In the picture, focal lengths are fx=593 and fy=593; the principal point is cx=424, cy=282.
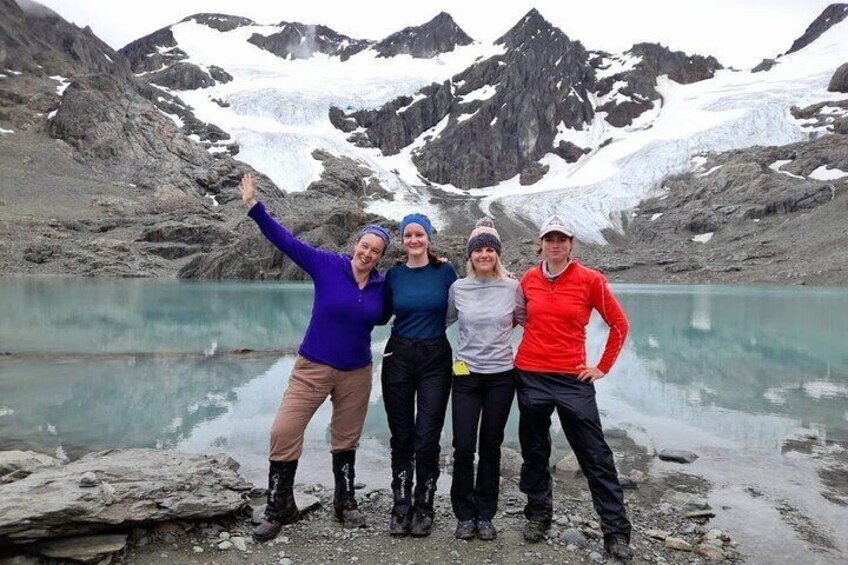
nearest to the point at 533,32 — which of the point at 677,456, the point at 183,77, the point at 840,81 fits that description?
the point at 840,81

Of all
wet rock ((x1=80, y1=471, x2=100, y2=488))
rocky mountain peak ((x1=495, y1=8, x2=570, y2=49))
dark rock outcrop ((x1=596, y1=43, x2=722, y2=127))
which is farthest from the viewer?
rocky mountain peak ((x1=495, y1=8, x2=570, y2=49))

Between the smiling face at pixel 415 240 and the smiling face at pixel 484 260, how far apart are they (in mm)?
392

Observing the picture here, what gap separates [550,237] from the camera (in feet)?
14.8

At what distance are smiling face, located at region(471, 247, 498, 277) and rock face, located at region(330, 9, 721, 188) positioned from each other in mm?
127783

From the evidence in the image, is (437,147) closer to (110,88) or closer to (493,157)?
(493,157)

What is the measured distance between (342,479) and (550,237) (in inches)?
101

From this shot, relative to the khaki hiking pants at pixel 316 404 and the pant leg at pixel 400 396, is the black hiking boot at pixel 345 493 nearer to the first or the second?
the khaki hiking pants at pixel 316 404

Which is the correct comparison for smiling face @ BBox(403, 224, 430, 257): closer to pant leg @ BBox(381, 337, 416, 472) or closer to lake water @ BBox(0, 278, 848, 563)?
pant leg @ BBox(381, 337, 416, 472)

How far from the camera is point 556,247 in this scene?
4.44 meters

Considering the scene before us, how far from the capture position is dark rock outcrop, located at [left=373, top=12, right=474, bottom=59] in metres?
178

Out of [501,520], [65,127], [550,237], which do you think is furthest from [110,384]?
[65,127]

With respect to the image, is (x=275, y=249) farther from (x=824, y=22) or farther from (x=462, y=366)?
(x=824, y=22)

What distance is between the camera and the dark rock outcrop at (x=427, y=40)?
177750 mm

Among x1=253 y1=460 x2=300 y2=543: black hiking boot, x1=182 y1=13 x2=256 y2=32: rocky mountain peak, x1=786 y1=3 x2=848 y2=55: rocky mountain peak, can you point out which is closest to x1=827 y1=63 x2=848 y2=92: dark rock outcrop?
x1=786 y1=3 x2=848 y2=55: rocky mountain peak
